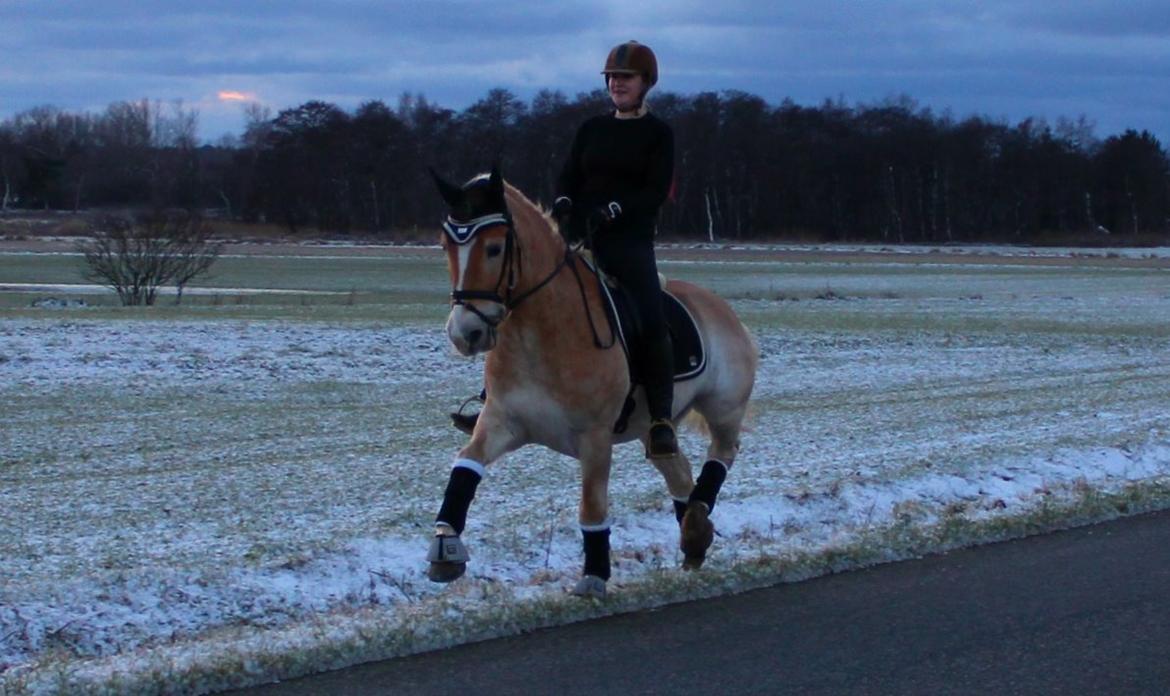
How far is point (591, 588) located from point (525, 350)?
125cm

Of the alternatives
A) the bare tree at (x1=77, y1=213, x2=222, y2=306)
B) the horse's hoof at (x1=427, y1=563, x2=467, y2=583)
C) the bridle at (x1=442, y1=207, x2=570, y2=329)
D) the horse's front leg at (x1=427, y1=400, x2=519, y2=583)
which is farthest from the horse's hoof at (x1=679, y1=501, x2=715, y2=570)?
the bare tree at (x1=77, y1=213, x2=222, y2=306)

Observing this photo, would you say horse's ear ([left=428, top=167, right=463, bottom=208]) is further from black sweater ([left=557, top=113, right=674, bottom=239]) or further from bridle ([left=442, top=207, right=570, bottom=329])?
black sweater ([left=557, top=113, right=674, bottom=239])

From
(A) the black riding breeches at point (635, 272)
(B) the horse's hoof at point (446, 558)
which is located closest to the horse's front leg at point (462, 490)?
(B) the horse's hoof at point (446, 558)

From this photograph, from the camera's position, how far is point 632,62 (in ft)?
25.4

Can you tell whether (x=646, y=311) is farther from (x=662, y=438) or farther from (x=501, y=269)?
(x=501, y=269)

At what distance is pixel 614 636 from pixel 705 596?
941 mm

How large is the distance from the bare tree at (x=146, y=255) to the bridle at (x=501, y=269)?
32459mm

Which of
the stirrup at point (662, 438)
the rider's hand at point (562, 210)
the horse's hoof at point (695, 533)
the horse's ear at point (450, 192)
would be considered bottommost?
the horse's hoof at point (695, 533)

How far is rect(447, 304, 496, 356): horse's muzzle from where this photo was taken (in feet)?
21.6

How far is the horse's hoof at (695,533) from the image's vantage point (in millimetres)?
7969

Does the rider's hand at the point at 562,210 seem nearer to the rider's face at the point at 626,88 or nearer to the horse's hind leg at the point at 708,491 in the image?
the rider's face at the point at 626,88

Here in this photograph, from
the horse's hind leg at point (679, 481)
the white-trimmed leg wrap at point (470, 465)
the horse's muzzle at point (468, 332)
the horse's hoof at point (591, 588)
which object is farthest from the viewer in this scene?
the horse's hind leg at point (679, 481)

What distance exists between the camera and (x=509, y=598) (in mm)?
7457

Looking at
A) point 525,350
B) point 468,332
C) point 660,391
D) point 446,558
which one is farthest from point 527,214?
point 446,558
